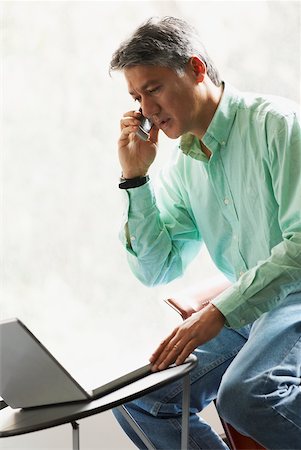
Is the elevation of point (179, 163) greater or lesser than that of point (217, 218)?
greater

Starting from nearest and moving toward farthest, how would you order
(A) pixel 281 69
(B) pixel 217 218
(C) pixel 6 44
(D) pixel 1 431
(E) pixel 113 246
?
1. (D) pixel 1 431
2. (B) pixel 217 218
3. (C) pixel 6 44
4. (E) pixel 113 246
5. (A) pixel 281 69

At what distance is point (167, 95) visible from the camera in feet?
6.75

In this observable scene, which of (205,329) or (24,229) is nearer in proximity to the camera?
(205,329)

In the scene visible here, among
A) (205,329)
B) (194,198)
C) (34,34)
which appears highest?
(34,34)

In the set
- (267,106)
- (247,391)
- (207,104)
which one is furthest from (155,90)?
(247,391)

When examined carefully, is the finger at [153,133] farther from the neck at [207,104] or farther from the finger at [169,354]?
the finger at [169,354]

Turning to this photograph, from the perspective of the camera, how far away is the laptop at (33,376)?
61.5 inches

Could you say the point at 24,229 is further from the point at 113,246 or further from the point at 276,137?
the point at 276,137

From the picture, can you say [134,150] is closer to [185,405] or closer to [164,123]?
[164,123]

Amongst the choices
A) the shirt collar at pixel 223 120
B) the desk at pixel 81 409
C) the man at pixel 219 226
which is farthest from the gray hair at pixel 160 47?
the desk at pixel 81 409

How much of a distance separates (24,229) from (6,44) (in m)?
0.59

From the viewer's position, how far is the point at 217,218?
2.21 m

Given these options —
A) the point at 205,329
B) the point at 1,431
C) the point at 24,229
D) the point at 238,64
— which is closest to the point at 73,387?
the point at 1,431

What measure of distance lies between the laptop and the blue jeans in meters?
0.24
